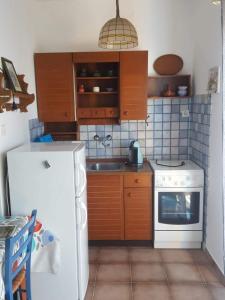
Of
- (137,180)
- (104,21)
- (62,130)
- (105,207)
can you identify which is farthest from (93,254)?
(104,21)

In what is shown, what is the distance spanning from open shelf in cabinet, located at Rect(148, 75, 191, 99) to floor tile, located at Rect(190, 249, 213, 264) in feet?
5.77

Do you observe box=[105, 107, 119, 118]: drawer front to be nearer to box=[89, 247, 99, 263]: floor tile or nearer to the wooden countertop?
the wooden countertop

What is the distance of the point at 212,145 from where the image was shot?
2.50 metres

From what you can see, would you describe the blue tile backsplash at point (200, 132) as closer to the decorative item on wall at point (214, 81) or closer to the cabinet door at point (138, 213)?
the decorative item on wall at point (214, 81)

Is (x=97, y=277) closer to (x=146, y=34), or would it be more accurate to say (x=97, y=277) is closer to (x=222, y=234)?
(x=222, y=234)

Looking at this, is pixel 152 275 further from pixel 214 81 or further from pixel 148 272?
pixel 214 81

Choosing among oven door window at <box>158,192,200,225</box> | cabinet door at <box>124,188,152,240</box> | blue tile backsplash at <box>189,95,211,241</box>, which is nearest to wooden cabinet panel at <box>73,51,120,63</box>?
blue tile backsplash at <box>189,95,211,241</box>

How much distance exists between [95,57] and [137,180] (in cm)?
139

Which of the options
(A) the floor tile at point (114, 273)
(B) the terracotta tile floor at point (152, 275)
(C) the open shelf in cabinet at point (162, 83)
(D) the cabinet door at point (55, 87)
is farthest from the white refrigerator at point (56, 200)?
(C) the open shelf in cabinet at point (162, 83)

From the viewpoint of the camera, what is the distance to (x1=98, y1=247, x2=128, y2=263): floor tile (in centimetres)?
270

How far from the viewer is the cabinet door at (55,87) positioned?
114 inches

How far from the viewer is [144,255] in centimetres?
279

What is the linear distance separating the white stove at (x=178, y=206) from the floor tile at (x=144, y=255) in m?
0.10

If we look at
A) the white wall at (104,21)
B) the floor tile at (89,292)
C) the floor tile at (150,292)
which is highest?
the white wall at (104,21)
